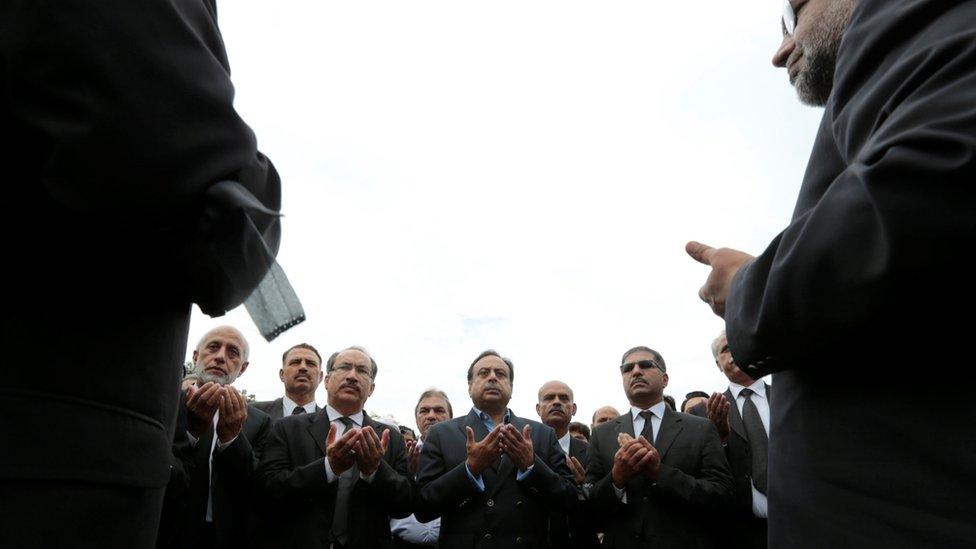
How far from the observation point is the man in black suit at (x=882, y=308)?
116cm

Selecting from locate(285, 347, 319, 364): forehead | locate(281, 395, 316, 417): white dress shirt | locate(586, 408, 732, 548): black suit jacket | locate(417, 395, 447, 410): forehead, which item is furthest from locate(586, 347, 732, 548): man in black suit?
locate(417, 395, 447, 410): forehead

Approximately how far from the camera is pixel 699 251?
1.87 meters

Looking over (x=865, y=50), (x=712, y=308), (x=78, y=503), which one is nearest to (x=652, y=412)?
(x=712, y=308)

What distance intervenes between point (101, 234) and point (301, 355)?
6798mm

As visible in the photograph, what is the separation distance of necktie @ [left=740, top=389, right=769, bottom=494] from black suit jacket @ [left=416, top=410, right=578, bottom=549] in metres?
1.60

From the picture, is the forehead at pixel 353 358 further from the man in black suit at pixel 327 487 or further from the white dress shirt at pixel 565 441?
the white dress shirt at pixel 565 441

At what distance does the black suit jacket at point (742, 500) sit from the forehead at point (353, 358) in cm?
356

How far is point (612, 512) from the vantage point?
6.07 m

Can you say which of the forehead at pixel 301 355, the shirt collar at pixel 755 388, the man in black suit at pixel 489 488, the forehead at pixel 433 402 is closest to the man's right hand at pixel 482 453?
the man in black suit at pixel 489 488

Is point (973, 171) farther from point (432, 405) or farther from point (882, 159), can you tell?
point (432, 405)

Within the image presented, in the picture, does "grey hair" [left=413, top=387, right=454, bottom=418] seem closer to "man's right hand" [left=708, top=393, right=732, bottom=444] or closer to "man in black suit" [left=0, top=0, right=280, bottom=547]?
"man's right hand" [left=708, top=393, right=732, bottom=444]

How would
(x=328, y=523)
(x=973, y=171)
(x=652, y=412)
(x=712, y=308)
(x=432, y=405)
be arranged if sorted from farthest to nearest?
(x=432, y=405) < (x=652, y=412) < (x=328, y=523) < (x=712, y=308) < (x=973, y=171)

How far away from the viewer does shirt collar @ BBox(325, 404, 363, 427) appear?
6465 millimetres

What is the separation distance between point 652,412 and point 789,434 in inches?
220
